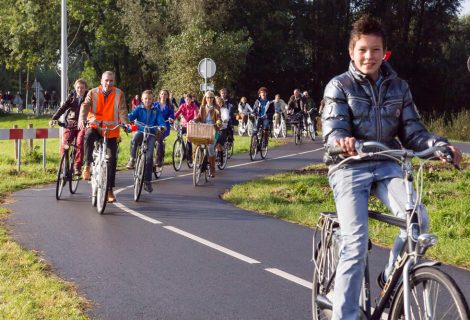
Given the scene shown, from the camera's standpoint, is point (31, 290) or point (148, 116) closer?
point (31, 290)

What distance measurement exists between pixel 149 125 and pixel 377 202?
4.53 m

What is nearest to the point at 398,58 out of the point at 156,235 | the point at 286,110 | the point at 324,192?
the point at 286,110

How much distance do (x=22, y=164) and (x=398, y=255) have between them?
1735cm

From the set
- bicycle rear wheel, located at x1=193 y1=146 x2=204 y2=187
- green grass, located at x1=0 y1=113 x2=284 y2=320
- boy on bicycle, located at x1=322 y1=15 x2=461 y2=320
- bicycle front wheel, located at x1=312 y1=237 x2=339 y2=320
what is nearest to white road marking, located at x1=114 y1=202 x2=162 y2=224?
green grass, located at x1=0 y1=113 x2=284 y2=320

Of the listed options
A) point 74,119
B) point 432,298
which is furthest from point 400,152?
point 74,119

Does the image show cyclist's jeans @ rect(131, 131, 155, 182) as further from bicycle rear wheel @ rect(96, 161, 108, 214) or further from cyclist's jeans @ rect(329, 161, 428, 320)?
cyclist's jeans @ rect(329, 161, 428, 320)

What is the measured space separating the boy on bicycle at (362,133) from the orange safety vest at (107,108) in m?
8.14

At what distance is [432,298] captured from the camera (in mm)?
3672

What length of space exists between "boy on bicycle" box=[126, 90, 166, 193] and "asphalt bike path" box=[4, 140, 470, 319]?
0.48m

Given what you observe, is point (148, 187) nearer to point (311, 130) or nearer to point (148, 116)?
point (148, 116)

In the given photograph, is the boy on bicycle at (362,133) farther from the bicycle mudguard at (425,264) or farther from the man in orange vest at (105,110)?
the man in orange vest at (105,110)

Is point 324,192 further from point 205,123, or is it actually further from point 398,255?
point 398,255

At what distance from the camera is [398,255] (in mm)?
4102

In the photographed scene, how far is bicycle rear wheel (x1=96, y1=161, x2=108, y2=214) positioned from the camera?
11.4 m
